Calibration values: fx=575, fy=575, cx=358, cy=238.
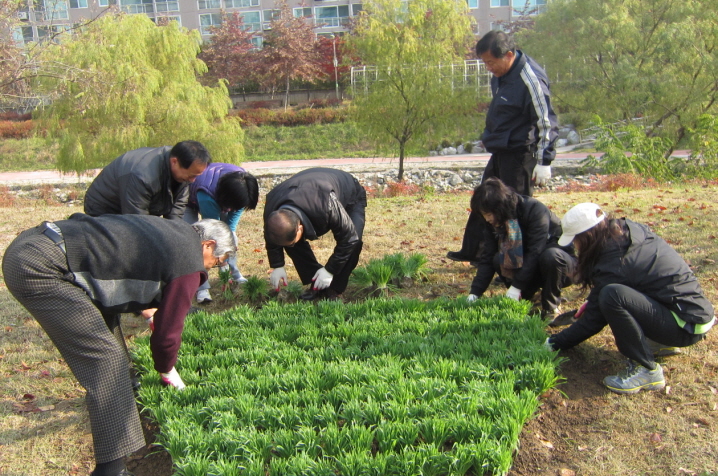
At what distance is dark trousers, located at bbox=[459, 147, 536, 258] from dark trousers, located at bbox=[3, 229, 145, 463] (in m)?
3.08

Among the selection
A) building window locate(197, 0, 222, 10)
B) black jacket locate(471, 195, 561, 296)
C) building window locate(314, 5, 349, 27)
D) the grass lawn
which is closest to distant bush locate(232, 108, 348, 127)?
building window locate(314, 5, 349, 27)

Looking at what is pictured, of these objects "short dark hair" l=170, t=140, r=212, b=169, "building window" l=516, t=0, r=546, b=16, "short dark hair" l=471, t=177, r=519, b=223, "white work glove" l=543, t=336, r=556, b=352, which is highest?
"building window" l=516, t=0, r=546, b=16

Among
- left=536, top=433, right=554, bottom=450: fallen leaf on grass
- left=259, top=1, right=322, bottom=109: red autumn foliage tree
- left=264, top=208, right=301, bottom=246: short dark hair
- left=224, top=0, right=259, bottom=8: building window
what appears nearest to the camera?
left=536, top=433, right=554, bottom=450: fallen leaf on grass

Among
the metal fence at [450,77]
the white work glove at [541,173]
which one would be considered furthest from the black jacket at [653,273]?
the metal fence at [450,77]

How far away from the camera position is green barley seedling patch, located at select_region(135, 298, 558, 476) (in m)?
2.55

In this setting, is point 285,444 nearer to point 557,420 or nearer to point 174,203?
point 557,420

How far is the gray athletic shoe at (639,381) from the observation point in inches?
131

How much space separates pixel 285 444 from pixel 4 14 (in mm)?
8136

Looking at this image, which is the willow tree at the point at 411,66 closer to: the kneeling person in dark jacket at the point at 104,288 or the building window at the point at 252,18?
the kneeling person in dark jacket at the point at 104,288

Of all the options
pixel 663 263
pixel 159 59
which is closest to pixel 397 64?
→ pixel 159 59

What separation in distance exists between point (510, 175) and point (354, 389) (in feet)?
8.99

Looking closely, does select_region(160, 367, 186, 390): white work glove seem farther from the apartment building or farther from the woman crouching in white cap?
the apartment building

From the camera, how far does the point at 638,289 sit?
10.8 feet

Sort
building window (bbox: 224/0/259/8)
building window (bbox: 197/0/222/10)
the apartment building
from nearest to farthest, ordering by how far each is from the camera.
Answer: the apartment building → building window (bbox: 197/0/222/10) → building window (bbox: 224/0/259/8)
